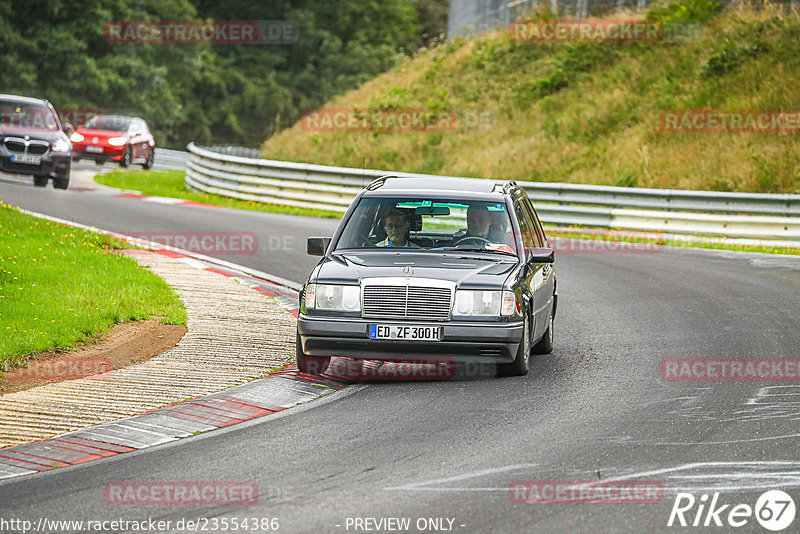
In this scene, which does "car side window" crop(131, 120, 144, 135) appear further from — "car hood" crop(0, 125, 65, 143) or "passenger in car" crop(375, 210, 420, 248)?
"passenger in car" crop(375, 210, 420, 248)

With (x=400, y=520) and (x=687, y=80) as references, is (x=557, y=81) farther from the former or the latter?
(x=400, y=520)

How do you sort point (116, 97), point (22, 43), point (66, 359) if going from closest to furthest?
point (66, 359) → point (22, 43) → point (116, 97)

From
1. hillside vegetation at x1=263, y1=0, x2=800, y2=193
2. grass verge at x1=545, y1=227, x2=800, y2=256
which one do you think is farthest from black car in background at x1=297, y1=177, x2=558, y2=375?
hillside vegetation at x1=263, y1=0, x2=800, y2=193

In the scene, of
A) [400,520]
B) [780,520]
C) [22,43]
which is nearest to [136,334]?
[400,520]

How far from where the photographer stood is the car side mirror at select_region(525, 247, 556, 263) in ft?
33.4

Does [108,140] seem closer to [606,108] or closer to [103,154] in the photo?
[103,154]

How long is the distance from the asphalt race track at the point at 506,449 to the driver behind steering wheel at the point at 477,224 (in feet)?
4.31

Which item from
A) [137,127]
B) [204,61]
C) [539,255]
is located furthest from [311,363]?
[204,61]

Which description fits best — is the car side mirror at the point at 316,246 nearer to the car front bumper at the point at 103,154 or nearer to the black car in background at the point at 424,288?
the black car in background at the point at 424,288

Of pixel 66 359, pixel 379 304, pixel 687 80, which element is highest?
pixel 687 80

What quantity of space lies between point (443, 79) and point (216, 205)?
15.2m

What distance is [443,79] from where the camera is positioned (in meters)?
40.7

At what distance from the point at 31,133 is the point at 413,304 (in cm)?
1837

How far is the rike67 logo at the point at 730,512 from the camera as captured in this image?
594 cm
